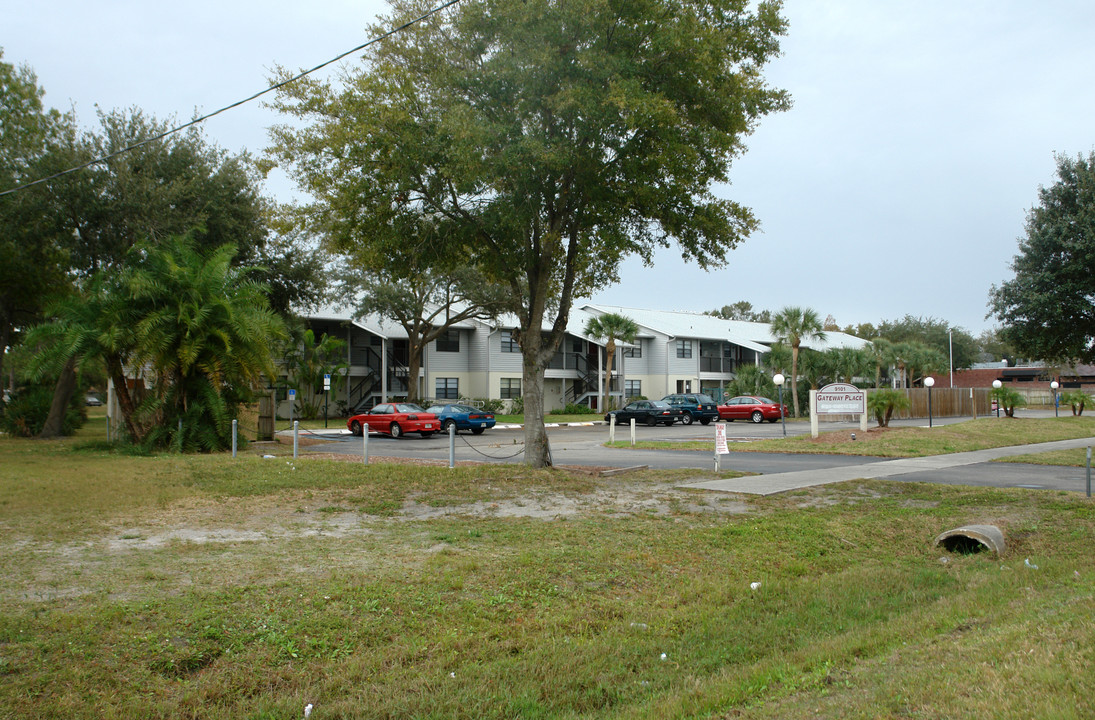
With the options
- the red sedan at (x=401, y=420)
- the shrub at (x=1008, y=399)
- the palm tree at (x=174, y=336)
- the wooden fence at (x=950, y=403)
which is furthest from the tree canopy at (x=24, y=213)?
the shrub at (x=1008, y=399)

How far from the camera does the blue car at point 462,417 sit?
33594 millimetres

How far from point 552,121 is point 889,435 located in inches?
665

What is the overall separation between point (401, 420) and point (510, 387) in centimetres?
1973

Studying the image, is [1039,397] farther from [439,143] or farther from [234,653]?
[234,653]

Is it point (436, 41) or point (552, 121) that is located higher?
point (436, 41)

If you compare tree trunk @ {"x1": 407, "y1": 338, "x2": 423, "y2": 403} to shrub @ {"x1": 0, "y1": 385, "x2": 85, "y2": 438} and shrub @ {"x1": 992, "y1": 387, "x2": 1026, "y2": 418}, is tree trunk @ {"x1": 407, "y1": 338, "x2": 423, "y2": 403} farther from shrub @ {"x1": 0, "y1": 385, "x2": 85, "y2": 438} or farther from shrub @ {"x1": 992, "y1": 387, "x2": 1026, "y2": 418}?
shrub @ {"x1": 992, "y1": 387, "x2": 1026, "y2": 418}

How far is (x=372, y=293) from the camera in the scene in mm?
41969

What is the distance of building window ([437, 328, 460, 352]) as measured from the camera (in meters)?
49.5

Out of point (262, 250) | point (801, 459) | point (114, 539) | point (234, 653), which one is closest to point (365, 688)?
point (234, 653)

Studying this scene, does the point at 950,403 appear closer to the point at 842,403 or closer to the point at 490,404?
the point at 842,403

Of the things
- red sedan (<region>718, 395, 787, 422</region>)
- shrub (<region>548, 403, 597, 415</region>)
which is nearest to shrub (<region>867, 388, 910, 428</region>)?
red sedan (<region>718, 395, 787, 422</region>)

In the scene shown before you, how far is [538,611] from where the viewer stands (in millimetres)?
6500

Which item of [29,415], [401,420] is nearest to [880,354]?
[401,420]

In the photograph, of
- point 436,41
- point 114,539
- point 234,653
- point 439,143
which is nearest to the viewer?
point 234,653
